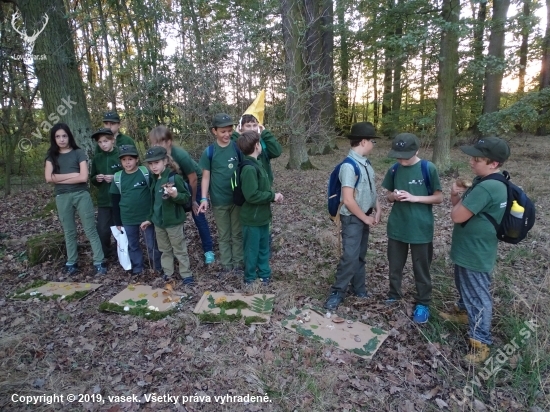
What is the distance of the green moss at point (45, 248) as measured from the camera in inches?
194

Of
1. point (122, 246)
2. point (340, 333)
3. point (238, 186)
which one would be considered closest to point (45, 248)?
point (122, 246)

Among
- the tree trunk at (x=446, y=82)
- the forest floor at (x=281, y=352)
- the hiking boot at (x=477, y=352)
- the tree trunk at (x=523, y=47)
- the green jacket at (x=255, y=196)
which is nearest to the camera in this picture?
the forest floor at (x=281, y=352)

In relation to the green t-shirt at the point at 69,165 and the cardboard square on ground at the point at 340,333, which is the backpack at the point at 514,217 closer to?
the cardboard square on ground at the point at 340,333

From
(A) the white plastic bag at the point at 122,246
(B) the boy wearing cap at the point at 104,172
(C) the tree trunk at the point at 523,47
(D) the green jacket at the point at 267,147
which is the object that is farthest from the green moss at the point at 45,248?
(C) the tree trunk at the point at 523,47

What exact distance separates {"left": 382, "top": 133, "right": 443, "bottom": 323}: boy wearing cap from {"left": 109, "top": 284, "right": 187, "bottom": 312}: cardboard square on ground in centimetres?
255

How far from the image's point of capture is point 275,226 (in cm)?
630

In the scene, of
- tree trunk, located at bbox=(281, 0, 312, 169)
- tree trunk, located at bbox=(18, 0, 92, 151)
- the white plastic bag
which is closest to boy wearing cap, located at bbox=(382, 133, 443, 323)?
the white plastic bag

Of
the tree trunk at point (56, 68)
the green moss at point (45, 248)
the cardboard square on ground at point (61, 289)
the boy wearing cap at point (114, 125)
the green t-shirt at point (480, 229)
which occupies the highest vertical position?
the tree trunk at point (56, 68)

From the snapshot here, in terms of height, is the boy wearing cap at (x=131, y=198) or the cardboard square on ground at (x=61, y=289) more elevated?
the boy wearing cap at (x=131, y=198)

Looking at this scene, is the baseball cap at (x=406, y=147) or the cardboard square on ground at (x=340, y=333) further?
the baseball cap at (x=406, y=147)

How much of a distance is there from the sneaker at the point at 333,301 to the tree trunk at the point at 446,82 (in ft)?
24.0

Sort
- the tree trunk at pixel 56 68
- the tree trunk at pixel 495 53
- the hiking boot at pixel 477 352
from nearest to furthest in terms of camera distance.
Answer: the hiking boot at pixel 477 352 → the tree trunk at pixel 56 68 → the tree trunk at pixel 495 53

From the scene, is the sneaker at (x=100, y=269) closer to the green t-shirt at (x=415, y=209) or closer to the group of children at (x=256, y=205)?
the group of children at (x=256, y=205)

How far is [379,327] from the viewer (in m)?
3.46
